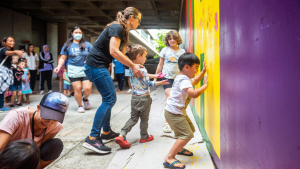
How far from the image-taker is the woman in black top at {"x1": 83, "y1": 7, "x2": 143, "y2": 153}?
7.97ft

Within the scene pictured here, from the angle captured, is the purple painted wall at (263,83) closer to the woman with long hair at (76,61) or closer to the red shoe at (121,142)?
the red shoe at (121,142)

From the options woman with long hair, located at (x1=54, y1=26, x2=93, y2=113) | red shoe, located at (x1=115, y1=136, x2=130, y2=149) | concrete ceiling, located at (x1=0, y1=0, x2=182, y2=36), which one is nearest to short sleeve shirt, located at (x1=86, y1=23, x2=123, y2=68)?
red shoe, located at (x1=115, y1=136, x2=130, y2=149)

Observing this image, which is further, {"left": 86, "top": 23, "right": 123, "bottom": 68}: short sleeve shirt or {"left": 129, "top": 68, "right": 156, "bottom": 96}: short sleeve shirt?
{"left": 129, "top": 68, "right": 156, "bottom": 96}: short sleeve shirt

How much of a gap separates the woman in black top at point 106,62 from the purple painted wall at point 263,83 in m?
1.27

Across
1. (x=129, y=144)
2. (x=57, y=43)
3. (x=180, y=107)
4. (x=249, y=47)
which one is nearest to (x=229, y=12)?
(x=249, y=47)

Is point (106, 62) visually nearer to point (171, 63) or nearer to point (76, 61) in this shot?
point (171, 63)

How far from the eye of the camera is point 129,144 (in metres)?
2.54

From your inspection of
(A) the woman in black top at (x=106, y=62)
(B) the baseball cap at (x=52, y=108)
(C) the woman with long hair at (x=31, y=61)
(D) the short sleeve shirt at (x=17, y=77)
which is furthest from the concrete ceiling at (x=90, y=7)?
(B) the baseball cap at (x=52, y=108)

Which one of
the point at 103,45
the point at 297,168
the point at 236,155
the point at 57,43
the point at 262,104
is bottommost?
the point at 236,155

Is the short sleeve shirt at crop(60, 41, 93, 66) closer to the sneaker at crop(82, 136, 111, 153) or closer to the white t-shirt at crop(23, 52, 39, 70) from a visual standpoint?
the sneaker at crop(82, 136, 111, 153)

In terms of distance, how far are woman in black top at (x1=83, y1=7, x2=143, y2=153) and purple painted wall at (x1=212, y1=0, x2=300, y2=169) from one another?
127cm

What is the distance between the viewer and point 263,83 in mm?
915

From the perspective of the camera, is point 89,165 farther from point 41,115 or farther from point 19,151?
point 19,151

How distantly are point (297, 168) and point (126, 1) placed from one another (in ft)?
34.1
